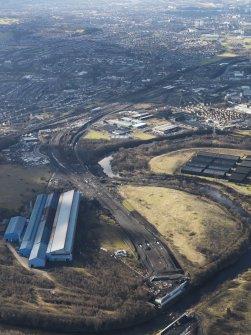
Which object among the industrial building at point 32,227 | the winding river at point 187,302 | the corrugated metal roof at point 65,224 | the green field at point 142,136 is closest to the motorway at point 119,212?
the winding river at point 187,302

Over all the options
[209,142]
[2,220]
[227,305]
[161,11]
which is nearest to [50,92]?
[209,142]

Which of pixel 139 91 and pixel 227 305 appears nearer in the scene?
pixel 227 305

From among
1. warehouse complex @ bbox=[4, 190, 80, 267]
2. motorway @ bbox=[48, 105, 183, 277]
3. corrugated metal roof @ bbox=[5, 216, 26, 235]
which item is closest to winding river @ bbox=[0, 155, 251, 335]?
motorway @ bbox=[48, 105, 183, 277]

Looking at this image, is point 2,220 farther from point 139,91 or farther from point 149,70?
point 149,70

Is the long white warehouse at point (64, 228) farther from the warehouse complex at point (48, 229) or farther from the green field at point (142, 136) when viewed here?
the green field at point (142, 136)

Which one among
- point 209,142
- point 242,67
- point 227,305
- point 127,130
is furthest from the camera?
point 242,67

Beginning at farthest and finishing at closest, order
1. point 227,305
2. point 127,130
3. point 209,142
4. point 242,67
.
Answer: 1. point 242,67
2. point 127,130
3. point 209,142
4. point 227,305
